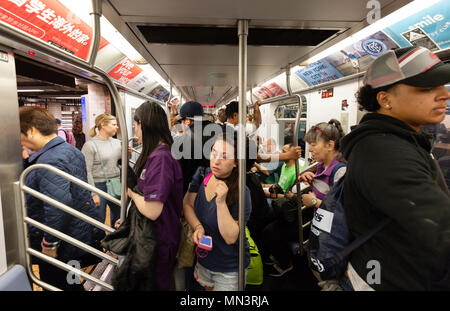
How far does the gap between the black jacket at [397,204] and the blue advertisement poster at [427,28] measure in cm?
198

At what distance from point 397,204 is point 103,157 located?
11.4ft

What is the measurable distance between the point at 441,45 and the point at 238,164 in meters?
2.44

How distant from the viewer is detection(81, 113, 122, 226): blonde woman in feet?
10.4

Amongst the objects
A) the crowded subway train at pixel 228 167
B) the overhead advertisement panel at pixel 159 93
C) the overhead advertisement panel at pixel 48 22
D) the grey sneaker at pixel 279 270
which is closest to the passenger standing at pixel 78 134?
the overhead advertisement panel at pixel 159 93

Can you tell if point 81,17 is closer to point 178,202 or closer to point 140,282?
point 178,202

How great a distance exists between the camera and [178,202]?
1.54 meters

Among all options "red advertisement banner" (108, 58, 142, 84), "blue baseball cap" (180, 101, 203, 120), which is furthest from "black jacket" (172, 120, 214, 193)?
"red advertisement banner" (108, 58, 142, 84)

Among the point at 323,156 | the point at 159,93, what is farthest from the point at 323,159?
the point at 159,93

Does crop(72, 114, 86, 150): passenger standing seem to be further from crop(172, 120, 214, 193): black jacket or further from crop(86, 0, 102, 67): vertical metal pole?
crop(86, 0, 102, 67): vertical metal pole

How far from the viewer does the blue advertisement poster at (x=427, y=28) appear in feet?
6.66

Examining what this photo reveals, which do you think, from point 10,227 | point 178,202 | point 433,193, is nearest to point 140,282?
point 178,202

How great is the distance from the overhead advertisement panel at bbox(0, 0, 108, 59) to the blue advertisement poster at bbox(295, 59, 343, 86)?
378cm

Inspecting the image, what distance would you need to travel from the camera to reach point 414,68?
94 centimetres

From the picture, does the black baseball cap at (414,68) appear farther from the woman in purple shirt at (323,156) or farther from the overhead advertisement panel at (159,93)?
the overhead advertisement panel at (159,93)
